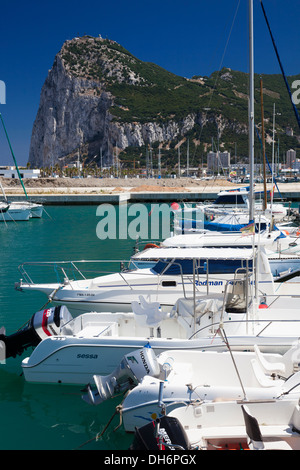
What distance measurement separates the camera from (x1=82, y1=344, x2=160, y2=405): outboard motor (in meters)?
7.71

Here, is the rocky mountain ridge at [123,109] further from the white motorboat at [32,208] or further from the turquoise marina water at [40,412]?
the turquoise marina water at [40,412]

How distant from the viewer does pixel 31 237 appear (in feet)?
106

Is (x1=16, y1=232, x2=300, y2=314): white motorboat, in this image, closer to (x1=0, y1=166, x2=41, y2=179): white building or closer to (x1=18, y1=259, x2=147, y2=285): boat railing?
(x1=18, y1=259, x2=147, y2=285): boat railing

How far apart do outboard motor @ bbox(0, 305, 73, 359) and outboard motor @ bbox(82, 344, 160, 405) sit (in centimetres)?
189

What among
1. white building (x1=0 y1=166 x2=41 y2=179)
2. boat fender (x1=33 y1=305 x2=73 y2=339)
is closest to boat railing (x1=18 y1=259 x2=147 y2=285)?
boat fender (x1=33 y1=305 x2=73 y2=339)

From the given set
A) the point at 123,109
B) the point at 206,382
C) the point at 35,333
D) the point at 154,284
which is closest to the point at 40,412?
the point at 35,333

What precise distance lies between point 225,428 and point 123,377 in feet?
7.15

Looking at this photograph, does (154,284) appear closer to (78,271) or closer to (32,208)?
(78,271)

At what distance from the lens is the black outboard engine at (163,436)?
5.66 m

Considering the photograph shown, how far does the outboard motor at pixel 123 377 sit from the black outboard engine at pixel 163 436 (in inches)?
68.3

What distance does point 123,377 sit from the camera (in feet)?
25.9

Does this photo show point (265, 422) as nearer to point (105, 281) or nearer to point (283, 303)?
point (283, 303)

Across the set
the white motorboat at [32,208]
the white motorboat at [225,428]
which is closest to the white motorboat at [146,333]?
the white motorboat at [225,428]

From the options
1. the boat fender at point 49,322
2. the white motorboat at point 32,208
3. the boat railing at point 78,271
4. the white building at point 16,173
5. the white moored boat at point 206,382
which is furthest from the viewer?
the white building at point 16,173
